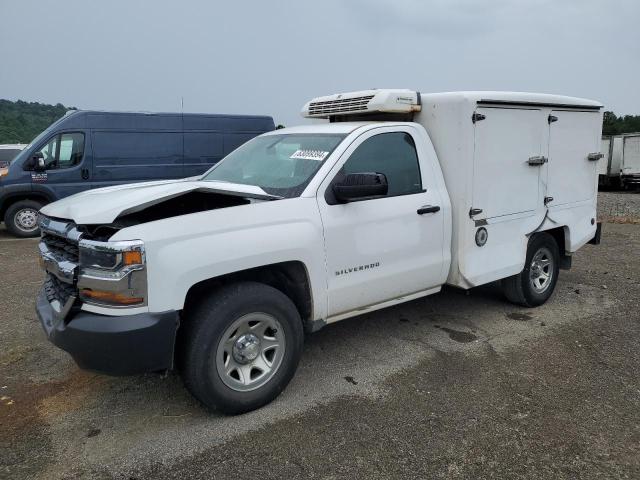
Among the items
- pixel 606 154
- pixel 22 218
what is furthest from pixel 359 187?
pixel 606 154

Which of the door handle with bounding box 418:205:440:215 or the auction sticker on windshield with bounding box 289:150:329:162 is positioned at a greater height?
the auction sticker on windshield with bounding box 289:150:329:162

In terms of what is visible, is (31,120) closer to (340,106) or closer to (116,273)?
(340,106)

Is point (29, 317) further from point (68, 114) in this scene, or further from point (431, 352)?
point (68, 114)

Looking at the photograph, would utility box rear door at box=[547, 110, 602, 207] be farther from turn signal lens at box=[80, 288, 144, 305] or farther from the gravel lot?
turn signal lens at box=[80, 288, 144, 305]

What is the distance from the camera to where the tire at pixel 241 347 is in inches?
127

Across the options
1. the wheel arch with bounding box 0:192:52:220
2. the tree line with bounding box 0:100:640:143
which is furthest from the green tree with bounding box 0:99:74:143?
the wheel arch with bounding box 0:192:52:220

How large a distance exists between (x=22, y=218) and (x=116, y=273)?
921cm

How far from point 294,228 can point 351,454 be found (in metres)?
1.44

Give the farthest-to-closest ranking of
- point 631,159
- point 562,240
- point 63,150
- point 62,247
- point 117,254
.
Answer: point 631,159 < point 63,150 < point 562,240 < point 62,247 < point 117,254

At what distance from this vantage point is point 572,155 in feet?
19.0

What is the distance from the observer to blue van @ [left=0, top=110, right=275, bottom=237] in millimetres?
10641

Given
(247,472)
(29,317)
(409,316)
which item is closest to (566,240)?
(409,316)

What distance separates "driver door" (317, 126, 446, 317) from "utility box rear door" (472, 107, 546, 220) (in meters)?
0.54

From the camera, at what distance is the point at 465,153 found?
15.1 ft
